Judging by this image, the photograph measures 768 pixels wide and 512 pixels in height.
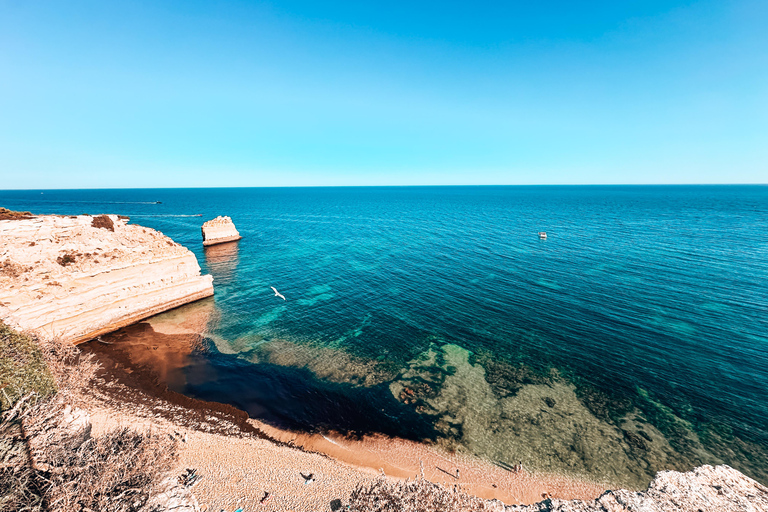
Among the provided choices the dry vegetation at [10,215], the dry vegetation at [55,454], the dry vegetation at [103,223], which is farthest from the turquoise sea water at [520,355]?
the dry vegetation at [10,215]

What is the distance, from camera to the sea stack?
218 feet

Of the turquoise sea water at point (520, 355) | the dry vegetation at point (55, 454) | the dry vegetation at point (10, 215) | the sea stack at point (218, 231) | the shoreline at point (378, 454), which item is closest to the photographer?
the dry vegetation at point (55, 454)

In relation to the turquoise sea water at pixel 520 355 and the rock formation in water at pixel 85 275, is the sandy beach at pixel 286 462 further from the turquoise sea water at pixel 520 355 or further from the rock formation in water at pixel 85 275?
the rock formation in water at pixel 85 275

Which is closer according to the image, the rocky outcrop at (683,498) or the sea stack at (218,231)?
the rocky outcrop at (683,498)

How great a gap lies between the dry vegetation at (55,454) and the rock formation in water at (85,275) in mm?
11394

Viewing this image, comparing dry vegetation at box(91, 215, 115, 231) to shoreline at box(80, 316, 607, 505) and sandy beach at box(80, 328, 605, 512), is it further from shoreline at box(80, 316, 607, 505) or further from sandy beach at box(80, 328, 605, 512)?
sandy beach at box(80, 328, 605, 512)

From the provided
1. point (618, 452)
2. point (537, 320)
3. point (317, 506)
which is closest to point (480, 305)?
point (537, 320)

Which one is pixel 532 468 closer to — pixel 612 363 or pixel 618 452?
pixel 618 452

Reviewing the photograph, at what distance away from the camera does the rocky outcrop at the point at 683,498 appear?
499 inches

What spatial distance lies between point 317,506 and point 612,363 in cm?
2618

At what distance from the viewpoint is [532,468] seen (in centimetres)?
1731

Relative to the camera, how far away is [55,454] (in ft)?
38.3

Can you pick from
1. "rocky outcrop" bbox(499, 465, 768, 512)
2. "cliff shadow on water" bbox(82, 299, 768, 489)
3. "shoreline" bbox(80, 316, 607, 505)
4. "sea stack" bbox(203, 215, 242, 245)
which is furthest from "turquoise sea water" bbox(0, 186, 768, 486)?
"sea stack" bbox(203, 215, 242, 245)

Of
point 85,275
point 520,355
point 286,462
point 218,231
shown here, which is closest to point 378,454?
point 286,462
